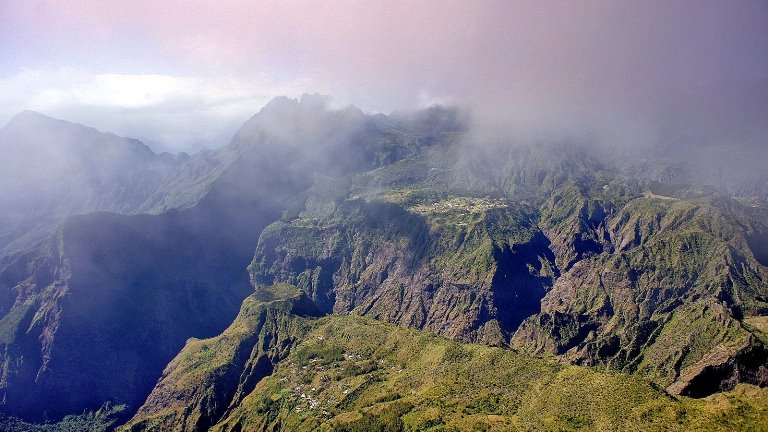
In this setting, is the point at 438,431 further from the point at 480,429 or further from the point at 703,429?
the point at 703,429

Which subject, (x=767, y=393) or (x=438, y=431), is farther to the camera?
(x=438, y=431)

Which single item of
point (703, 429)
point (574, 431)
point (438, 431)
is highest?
point (703, 429)

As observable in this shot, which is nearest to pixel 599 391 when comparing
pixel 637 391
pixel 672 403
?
pixel 637 391

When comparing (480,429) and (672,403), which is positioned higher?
(672,403)

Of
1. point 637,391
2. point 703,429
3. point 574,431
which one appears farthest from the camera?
point 637,391

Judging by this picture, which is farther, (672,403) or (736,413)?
(672,403)

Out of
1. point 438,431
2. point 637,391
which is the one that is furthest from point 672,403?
point 438,431

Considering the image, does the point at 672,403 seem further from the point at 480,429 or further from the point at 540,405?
the point at 480,429

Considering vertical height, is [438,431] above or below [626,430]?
below

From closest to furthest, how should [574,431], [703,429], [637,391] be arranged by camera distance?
[703,429] → [574,431] → [637,391]
